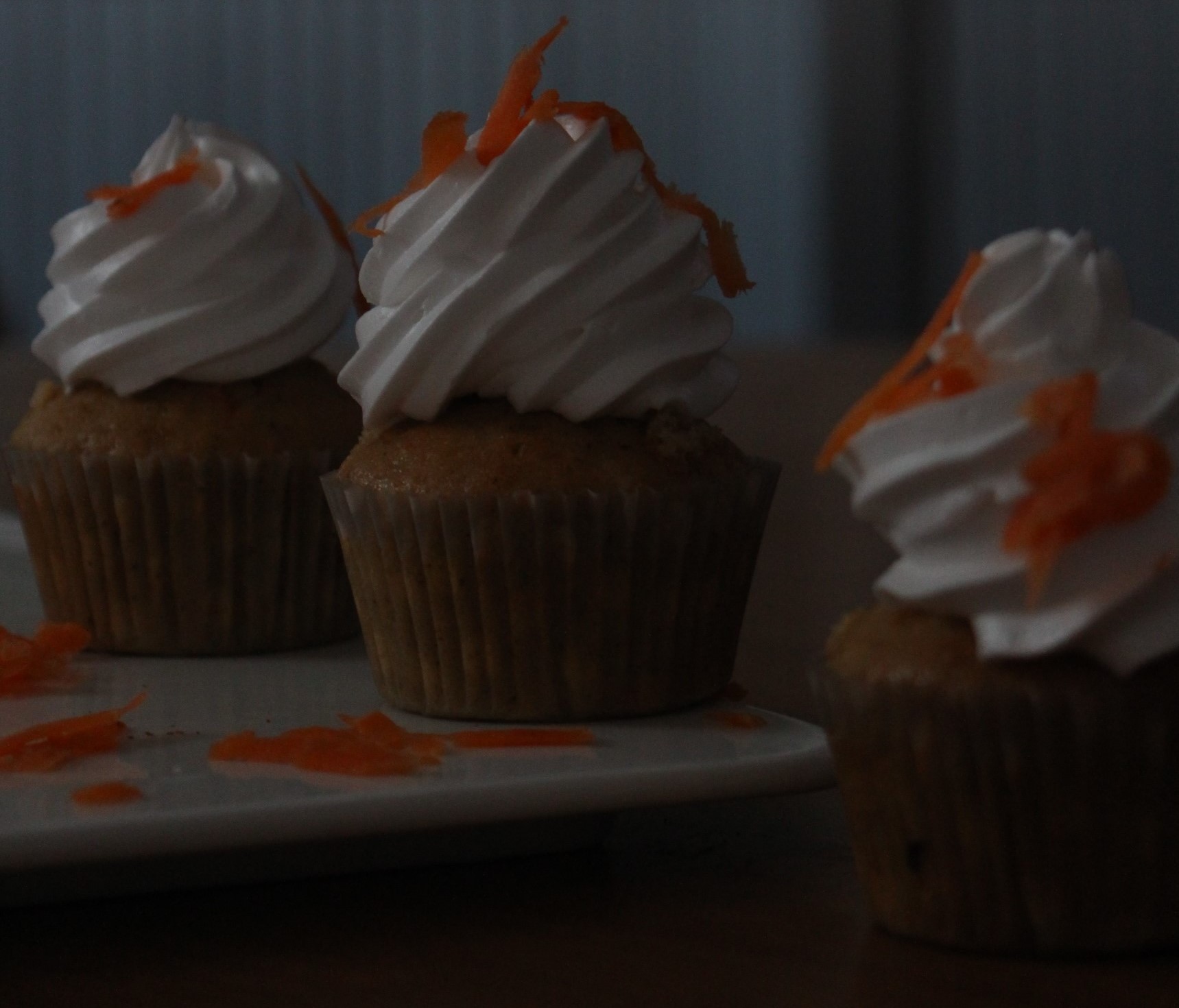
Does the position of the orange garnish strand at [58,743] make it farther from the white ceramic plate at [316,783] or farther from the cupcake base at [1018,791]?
the cupcake base at [1018,791]

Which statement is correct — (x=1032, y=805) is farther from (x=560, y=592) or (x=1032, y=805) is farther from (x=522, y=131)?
(x=522, y=131)

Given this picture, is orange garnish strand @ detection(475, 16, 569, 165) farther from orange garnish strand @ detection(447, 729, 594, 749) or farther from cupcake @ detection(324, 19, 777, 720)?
orange garnish strand @ detection(447, 729, 594, 749)

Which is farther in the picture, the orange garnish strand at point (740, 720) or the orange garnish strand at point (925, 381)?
the orange garnish strand at point (740, 720)

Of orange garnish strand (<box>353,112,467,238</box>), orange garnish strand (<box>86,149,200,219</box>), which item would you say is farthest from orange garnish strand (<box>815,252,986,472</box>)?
orange garnish strand (<box>86,149,200,219</box>)

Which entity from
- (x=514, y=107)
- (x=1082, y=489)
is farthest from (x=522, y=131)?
(x=1082, y=489)

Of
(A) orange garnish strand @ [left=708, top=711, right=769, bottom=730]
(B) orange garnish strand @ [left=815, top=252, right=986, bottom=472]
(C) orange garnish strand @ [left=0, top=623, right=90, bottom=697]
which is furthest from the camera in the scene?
(C) orange garnish strand @ [left=0, top=623, right=90, bottom=697]

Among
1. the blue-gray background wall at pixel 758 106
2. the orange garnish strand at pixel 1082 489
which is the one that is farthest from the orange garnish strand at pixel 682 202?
the blue-gray background wall at pixel 758 106
